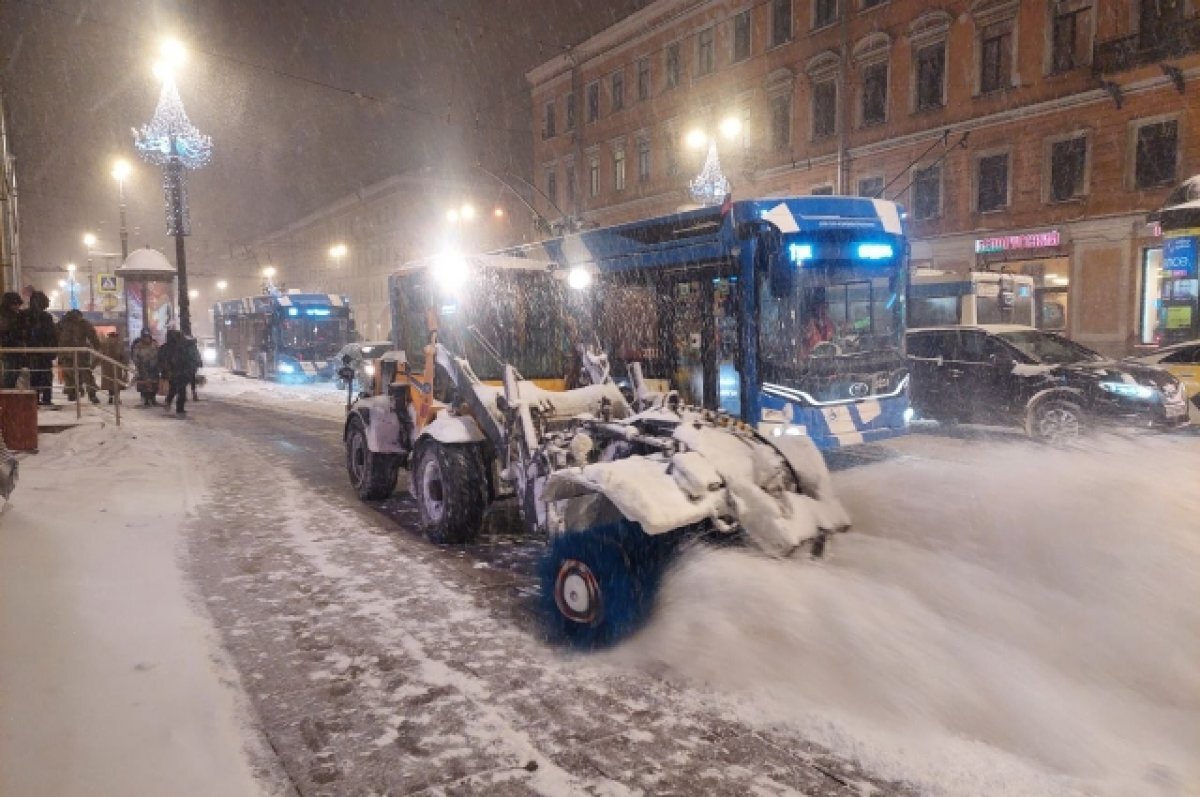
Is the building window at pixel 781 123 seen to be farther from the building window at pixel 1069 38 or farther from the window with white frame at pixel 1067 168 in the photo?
the window with white frame at pixel 1067 168

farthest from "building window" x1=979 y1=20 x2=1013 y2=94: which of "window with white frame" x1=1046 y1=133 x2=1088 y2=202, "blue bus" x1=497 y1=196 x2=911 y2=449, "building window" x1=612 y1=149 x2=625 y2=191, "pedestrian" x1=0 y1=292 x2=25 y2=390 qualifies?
"pedestrian" x1=0 y1=292 x2=25 y2=390

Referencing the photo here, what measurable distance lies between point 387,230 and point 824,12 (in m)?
44.3

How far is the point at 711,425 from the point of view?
5117 millimetres

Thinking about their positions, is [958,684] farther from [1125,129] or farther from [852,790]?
[1125,129]

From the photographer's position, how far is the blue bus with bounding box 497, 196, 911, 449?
9.34m

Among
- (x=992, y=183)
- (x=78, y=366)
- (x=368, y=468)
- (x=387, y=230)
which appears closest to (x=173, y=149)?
(x=78, y=366)

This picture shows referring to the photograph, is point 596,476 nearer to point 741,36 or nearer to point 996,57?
point 996,57

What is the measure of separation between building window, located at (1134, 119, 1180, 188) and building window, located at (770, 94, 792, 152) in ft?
40.1

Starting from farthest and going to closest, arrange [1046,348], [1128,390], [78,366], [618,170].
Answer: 1. [618,170]
2. [78,366]
3. [1046,348]
4. [1128,390]

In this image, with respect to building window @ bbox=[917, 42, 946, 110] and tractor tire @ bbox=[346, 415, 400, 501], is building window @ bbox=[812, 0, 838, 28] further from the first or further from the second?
tractor tire @ bbox=[346, 415, 400, 501]

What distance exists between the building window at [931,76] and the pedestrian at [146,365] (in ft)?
82.4

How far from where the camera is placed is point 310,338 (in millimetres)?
28516

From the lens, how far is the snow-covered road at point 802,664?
3.16 metres

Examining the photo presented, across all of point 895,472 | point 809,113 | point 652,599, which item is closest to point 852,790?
point 652,599
